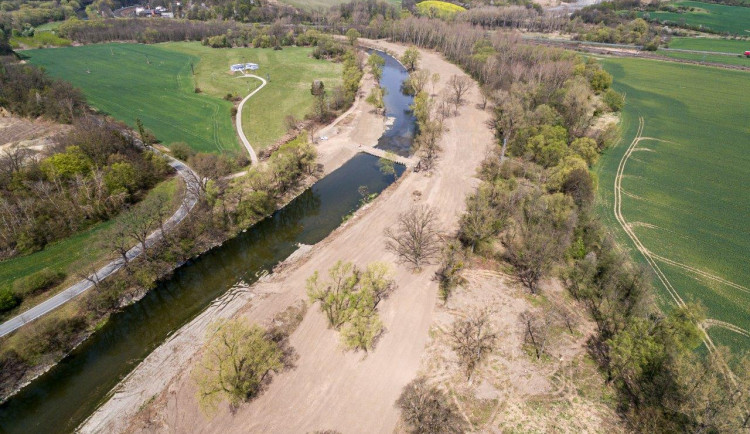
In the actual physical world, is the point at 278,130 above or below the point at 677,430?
above

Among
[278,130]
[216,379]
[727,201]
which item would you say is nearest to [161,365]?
[216,379]

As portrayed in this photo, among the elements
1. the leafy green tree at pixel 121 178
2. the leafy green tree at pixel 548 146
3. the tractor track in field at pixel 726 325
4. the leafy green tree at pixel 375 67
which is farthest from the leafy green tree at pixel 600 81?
the leafy green tree at pixel 121 178

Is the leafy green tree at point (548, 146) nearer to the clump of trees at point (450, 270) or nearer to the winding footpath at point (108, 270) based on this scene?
the clump of trees at point (450, 270)

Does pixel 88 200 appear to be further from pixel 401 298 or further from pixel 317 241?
pixel 401 298

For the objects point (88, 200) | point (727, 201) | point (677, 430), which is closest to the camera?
point (677, 430)

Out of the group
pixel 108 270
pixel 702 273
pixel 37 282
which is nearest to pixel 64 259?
pixel 37 282

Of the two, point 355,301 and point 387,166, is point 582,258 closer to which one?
point 355,301
